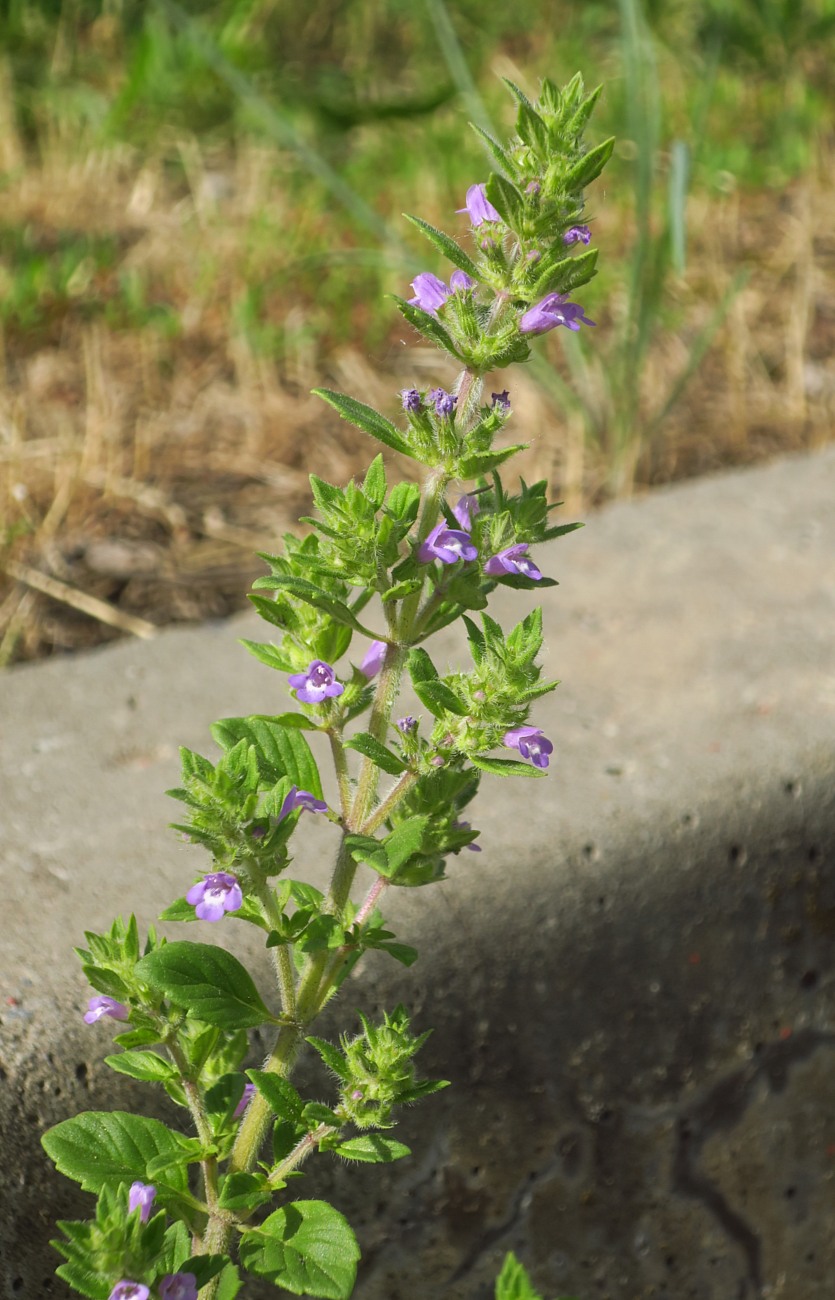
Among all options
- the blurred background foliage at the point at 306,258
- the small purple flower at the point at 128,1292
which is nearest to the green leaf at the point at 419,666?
the small purple flower at the point at 128,1292

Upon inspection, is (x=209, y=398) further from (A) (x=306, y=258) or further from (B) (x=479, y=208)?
(B) (x=479, y=208)

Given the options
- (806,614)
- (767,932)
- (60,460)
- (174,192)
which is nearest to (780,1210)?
(767,932)

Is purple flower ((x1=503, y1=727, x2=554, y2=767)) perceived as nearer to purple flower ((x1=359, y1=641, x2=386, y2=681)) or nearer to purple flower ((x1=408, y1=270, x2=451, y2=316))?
purple flower ((x1=359, y1=641, x2=386, y2=681))

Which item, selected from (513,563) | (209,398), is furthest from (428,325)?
(209,398)

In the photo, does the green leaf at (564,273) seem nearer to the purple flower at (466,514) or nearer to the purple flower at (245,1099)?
the purple flower at (466,514)

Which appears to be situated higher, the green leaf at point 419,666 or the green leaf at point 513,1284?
the green leaf at point 419,666

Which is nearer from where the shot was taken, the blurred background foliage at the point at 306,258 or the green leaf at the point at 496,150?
the green leaf at the point at 496,150

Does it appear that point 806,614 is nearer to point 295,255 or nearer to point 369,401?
point 369,401
